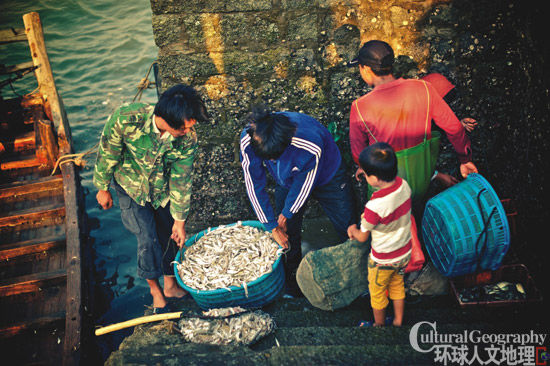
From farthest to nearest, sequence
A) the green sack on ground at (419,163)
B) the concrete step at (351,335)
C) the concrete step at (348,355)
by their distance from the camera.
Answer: the green sack on ground at (419,163), the concrete step at (351,335), the concrete step at (348,355)

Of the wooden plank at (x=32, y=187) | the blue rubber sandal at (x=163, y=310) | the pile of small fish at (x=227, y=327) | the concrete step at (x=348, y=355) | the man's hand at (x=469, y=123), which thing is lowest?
the blue rubber sandal at (x=163, y=310)

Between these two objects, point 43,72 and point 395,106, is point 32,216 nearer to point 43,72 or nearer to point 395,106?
point 43,72

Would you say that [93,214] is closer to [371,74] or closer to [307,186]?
[307,186]

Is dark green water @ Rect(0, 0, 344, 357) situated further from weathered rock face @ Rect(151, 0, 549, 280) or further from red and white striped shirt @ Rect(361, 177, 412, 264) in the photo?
red and white striped shirt @ Rect(361, 177, 412, 264)

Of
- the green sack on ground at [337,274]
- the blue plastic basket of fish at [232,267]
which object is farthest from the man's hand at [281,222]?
the green sack on ground at [337,274]

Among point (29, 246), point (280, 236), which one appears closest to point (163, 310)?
point (280, 236)

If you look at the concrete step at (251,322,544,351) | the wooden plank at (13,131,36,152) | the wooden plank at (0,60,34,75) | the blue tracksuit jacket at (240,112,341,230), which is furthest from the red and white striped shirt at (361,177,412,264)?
the wooden plank at (0,60,34,75)

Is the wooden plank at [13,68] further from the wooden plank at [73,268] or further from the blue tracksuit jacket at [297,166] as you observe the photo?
the blue tracksuit jacket at [297,166]

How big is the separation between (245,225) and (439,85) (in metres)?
2.69

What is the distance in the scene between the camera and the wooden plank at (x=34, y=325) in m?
3.89

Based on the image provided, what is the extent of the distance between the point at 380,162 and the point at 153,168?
213cm

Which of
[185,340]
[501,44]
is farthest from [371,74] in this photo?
[185,340]

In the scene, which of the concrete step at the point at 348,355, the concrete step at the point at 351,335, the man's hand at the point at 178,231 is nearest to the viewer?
the concrete step at the point at 348,355

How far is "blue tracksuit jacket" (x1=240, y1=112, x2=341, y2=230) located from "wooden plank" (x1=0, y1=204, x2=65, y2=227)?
2.98 metres
